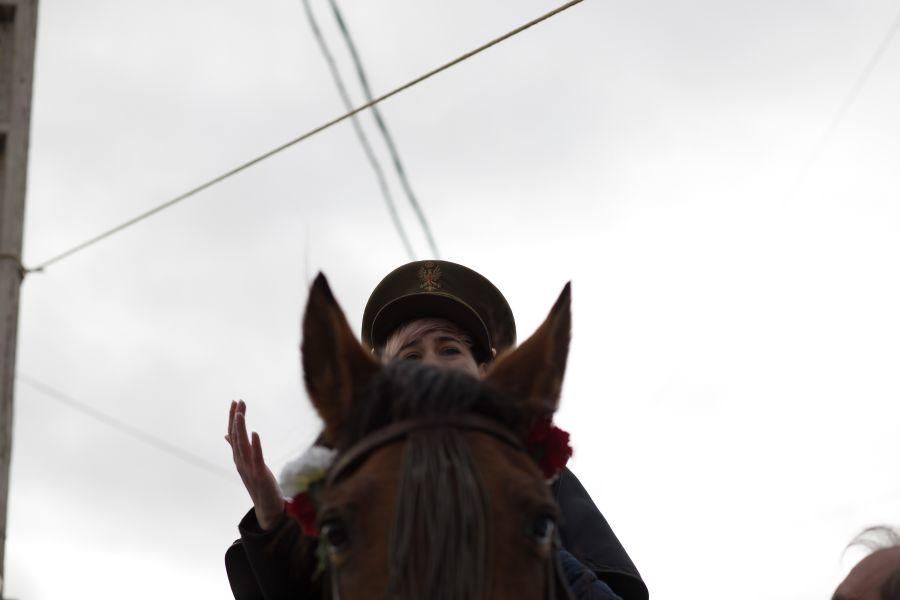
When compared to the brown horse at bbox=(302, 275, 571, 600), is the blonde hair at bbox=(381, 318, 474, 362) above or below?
above

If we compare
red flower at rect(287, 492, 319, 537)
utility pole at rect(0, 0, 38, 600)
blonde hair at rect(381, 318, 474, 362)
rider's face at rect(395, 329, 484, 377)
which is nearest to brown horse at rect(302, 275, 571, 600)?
red flower at rect(287, 492, 319, 537)

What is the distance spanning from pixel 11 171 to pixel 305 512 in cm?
372

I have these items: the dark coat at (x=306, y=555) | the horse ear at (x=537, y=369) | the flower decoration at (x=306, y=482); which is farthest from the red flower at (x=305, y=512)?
the horse ear at (x=537, y=369)

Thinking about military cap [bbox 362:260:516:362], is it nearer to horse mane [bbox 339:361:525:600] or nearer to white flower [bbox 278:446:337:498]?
white flower [bbox 278:446:337:498]

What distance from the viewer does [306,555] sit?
3139 mm

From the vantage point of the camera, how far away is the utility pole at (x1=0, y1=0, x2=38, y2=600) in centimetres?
534

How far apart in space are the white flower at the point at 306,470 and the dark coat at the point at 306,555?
0.81 ft

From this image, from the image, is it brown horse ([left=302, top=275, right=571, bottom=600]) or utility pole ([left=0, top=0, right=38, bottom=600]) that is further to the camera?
utility pole ([left=0, top=0, right=38, bottom=600])

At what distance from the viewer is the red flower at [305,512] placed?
290cm

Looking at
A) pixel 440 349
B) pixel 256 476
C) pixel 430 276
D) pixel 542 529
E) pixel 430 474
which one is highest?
pixel 430 276

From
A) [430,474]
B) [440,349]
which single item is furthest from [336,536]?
[440,349]

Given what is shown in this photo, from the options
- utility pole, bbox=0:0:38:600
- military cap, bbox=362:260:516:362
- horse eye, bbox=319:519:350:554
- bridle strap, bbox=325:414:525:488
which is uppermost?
utility pole, bbox=0:0:38:600

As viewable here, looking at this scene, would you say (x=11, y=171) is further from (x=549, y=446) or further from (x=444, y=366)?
(x=549, y=446)

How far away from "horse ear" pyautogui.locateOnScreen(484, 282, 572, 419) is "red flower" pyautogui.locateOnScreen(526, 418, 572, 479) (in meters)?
0.04
